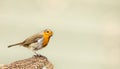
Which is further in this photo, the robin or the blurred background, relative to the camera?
the blurred background

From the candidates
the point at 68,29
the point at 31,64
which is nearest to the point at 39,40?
the point at 31,64

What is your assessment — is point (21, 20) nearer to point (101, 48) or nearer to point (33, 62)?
point (101, 48)

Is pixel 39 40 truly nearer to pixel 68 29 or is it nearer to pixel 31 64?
pixel 31 64

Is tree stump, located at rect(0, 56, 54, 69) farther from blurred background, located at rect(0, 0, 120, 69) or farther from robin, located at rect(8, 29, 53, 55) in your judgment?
blurred background, located at rect(0, 0, 120, 69)

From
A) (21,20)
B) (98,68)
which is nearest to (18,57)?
(21,20)

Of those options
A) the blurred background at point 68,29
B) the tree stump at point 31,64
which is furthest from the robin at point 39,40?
the blurred background at point 68,29

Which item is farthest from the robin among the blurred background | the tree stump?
the blurred background

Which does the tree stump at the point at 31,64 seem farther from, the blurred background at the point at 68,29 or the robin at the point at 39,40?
the blurred background at the point at 68,29

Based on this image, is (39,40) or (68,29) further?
(68,29)
